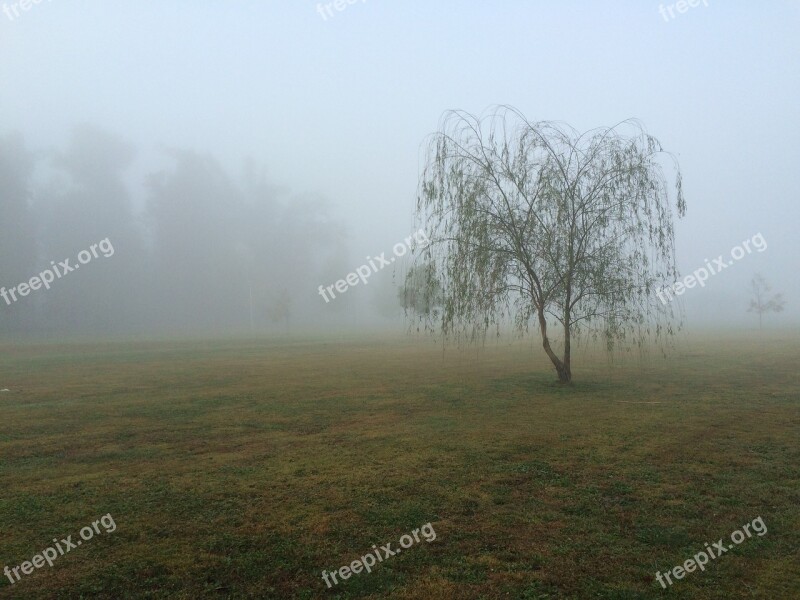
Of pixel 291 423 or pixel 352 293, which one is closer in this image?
pixel 291 423

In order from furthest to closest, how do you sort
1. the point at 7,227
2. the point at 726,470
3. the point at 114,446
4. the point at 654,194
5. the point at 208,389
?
the point at 7,227 → the point at 208,389 → the point at 654,194 → the point at 114,446 → the point at 726,470


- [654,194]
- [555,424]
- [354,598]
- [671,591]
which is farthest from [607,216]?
[354,598]

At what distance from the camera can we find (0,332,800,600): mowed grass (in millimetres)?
4555

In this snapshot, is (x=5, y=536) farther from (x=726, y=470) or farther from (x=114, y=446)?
(x=726, y=470)

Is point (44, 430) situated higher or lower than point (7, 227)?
lower

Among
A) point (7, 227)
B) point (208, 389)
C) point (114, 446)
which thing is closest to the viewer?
point (114, 446)

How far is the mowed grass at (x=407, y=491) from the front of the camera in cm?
455

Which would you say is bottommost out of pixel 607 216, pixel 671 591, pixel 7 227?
pixel 671 591

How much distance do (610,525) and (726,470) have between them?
3193 millimetres

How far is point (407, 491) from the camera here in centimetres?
673

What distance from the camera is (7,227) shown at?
71.0 m

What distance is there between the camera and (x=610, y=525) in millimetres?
5570

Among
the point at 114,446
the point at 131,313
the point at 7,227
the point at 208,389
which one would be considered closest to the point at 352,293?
the point at 131,313

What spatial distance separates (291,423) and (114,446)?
3498 mm
